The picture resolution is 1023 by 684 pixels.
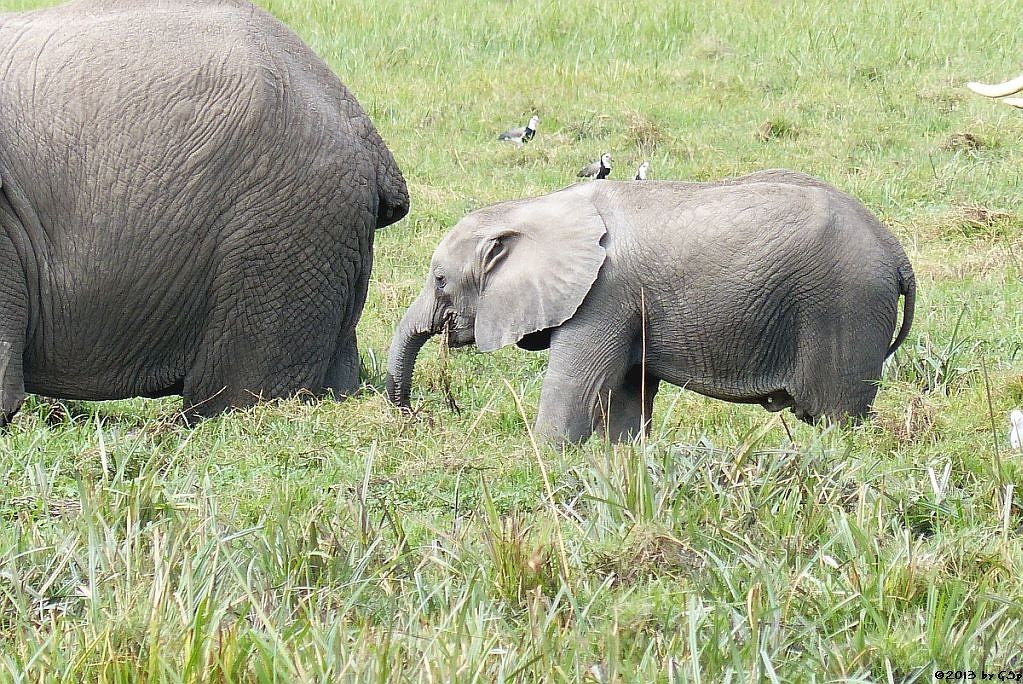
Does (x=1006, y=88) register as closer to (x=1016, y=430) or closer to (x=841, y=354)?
(x=1016, y=430)

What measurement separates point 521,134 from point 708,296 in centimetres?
573

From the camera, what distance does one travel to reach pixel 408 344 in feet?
18.7

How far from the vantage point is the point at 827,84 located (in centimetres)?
1200

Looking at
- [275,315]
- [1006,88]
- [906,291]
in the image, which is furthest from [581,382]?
[1006,88]

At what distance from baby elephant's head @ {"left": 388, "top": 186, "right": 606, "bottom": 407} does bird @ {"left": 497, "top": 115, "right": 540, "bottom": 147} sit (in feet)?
16.7

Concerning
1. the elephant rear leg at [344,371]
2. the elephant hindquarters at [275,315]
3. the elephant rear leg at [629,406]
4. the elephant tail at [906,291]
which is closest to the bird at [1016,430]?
the elephant tail at [906,291]

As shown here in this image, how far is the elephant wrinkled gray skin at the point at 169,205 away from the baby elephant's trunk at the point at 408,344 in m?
0.35

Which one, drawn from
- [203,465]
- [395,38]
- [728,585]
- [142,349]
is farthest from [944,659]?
[395,38]

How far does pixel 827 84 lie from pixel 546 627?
973 centimetres

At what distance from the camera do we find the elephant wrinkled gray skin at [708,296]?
17.1ft

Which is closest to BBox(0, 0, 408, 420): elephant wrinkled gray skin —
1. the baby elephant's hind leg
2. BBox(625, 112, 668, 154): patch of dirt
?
the baby elephant's hind leg

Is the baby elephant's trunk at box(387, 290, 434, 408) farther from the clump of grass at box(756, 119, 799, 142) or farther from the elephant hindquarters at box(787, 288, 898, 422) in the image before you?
the clump of grass at box(756, 119, 799, 142)

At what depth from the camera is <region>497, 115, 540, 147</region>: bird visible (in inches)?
425

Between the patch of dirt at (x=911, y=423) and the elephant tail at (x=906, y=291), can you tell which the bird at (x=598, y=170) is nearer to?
the elephant tail at (x=906, y=291)
